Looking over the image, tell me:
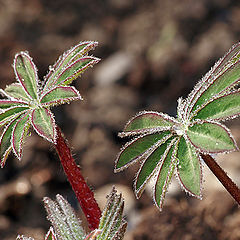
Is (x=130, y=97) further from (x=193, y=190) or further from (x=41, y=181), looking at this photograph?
(x=193, y=190)

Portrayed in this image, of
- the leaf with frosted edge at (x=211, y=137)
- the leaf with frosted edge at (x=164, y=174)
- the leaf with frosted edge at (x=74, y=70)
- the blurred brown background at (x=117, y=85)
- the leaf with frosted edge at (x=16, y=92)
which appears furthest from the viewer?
the blurred brown background at (x=117, y=85)

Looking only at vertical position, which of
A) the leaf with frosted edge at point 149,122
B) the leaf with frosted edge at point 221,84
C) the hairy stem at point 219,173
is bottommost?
the hairy stem at point 219,173

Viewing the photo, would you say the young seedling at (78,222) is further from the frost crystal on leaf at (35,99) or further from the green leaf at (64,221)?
the frost crystal on leaf at (35,99)

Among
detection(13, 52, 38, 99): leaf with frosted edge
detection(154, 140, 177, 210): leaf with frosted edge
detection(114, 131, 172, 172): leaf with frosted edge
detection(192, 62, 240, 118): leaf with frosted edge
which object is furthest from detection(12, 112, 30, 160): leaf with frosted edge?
detection(192, 62, 240, 118): leaf with frosted edge

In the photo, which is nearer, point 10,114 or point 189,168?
point 189,168

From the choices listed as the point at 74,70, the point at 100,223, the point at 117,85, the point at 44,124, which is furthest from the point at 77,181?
the point at 117,85

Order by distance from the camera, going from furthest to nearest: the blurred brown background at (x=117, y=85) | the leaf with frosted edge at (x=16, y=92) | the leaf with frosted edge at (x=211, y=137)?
the blurred brown background at (x=117, y=85) → the leaf with frosted edge at (x=16, y=92) → the leaf with frosted edge at (x=211, y=137)

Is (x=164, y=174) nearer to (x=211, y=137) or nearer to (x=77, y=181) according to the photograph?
(x=211, y=137)

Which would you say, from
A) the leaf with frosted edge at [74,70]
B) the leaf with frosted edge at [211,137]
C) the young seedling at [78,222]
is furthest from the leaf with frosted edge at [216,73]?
the young seedling at [78,222]
